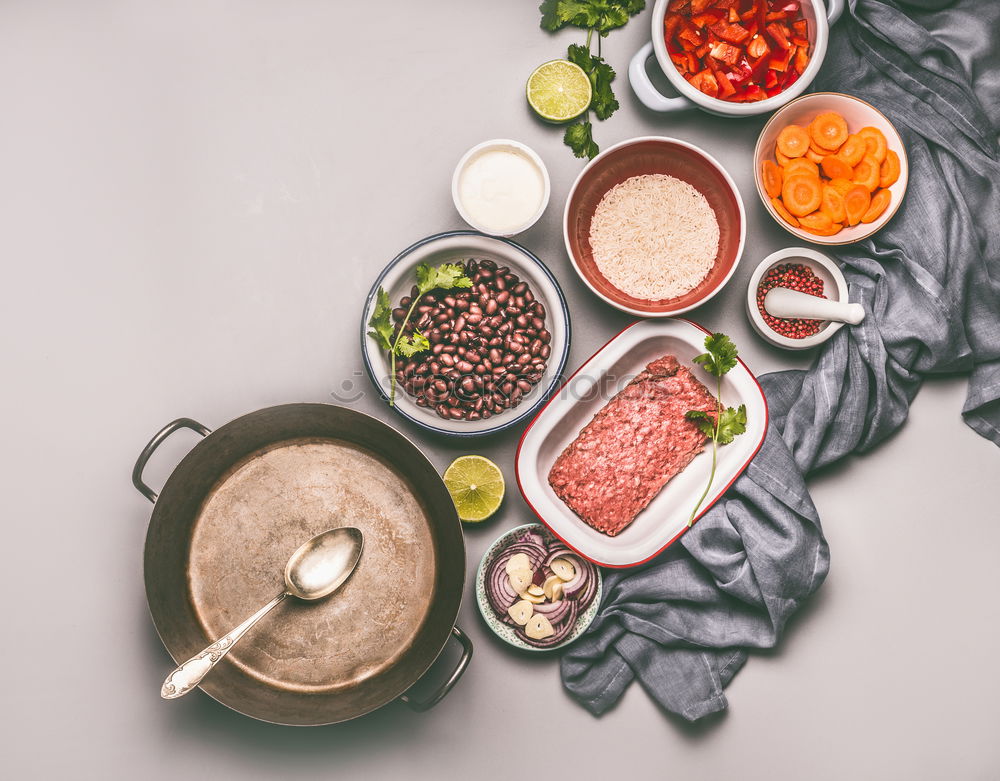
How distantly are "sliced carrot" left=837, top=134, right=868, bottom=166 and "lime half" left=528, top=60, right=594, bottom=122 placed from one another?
2.25ft

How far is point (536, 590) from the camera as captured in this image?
67.2 inches

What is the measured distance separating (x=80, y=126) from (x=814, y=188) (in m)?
1.99

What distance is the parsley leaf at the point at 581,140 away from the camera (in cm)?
178

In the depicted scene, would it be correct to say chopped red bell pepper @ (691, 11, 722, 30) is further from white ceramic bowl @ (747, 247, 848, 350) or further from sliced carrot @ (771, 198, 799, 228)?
white ceramic bowl @ (747, 247, 848, 350)

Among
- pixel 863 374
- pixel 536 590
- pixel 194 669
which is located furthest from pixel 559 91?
pixel 194 669

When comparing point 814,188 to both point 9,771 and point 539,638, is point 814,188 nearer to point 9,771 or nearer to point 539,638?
point 539,638

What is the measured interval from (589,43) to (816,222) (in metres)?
0.79

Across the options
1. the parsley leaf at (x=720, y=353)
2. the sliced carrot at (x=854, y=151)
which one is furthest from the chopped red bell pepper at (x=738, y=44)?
the parsley leaf at (x=720, y=353)

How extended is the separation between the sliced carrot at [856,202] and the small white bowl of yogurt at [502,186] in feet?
2.59

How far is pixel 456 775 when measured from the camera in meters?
1.76

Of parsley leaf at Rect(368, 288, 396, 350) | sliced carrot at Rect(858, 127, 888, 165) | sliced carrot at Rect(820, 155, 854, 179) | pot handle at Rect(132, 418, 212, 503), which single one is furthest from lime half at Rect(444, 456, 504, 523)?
sliced carrot at Rect(858, 127, 888, 165)

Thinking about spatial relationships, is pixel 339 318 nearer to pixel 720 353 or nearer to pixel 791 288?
pixel 720 353

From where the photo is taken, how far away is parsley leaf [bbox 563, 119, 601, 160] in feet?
5.85

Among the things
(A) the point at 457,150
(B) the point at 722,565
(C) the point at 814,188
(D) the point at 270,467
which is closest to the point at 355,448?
(D) the point at 270,467
